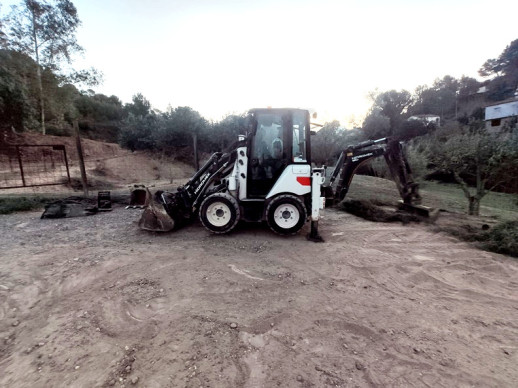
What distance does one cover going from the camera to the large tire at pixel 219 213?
5.47 metres

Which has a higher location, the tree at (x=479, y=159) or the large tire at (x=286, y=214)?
the tree at (x=479, y=159)

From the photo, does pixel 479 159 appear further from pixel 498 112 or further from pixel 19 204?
pixel 498 112

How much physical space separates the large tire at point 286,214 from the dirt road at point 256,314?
43cm

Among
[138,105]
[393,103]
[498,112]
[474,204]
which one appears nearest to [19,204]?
[474,204]

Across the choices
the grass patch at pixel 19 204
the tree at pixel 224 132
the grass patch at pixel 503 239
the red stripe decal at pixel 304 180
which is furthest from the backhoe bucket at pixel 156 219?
the tree at pixel 224 132

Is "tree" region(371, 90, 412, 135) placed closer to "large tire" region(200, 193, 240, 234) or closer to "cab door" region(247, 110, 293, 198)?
"cab door" region(247, 110, 293, 198)

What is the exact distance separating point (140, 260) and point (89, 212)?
4167 mm

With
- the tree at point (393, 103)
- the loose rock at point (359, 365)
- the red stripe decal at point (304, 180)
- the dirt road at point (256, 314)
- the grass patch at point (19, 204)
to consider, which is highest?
the tree at point (393, 103)

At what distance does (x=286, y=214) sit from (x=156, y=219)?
8.93ft

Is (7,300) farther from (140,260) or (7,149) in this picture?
(7,149)

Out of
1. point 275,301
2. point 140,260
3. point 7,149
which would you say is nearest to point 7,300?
point 140,260

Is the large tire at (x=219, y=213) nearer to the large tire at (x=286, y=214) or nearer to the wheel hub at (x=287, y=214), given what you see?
the large tire at (x=286, y=214)

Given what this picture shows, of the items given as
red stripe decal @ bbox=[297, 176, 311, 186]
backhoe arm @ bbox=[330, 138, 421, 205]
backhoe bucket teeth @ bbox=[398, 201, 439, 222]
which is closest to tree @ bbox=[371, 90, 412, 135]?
backhoe bucket teeth @ bbox=[398, 201, 439, 222]

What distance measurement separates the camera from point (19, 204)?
7664mm
